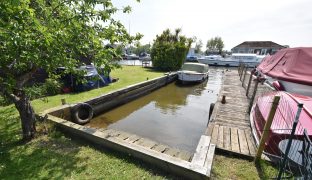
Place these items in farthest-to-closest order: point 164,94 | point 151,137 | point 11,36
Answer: point 164,94
point 151,137
point 11,36

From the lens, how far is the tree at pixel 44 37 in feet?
8.57

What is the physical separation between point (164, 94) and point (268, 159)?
354 inches

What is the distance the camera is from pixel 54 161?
3.64 metres

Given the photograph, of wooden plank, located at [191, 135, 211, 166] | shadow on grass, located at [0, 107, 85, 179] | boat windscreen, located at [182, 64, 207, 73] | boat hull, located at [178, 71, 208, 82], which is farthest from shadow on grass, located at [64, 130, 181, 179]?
boat windscreen, located at [182, 64, 207, 73]

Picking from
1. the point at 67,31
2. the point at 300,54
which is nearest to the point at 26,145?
the point at 67,31

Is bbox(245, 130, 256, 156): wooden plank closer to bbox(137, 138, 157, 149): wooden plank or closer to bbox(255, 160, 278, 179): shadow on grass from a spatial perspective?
bbox(255, 160, 278, 179): shadow on grass

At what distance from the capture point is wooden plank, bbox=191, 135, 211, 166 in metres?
3.42

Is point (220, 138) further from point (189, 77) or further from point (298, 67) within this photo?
point (189, 77)

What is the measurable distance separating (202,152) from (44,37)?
3.46 meters

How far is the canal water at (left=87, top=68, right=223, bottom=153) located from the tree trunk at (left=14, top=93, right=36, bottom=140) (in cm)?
A: 252

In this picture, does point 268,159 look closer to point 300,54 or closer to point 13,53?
point 300,54

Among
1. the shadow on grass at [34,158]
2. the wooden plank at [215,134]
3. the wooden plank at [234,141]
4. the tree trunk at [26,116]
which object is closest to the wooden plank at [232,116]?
the wooden plank at [215,134]

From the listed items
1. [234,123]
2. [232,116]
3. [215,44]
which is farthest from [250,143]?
[215,44]

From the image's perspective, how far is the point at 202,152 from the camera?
148 inches
